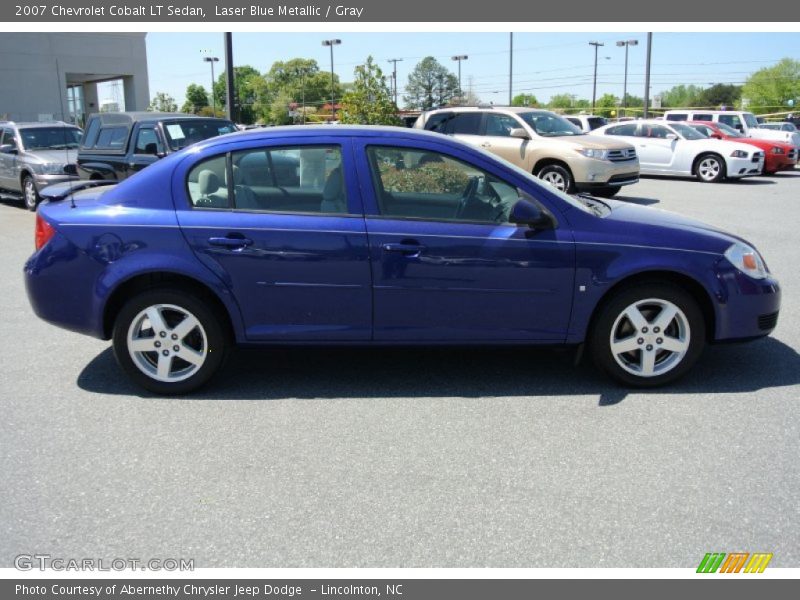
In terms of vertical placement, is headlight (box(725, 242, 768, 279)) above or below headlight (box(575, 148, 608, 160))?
below

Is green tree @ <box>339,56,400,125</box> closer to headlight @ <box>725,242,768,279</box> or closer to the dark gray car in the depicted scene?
the dark gray car

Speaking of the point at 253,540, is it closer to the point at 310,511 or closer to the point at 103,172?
the point at 310,511

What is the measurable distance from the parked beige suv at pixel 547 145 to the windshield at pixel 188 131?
513 centimetres

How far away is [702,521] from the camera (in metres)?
3.25

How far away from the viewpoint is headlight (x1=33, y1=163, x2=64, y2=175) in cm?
1351

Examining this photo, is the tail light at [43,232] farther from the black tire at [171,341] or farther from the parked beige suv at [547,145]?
the parked beige suv at [547,145]

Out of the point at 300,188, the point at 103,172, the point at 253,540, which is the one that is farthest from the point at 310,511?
the point at 103,172

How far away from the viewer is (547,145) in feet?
47.7

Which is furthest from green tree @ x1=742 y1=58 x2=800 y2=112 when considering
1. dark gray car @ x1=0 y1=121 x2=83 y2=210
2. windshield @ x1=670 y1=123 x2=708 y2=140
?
dark gray car @ x1=0 y1=121 x2=83 y2=210

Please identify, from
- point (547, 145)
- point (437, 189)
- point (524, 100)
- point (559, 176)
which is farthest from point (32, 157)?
point (524, 100)

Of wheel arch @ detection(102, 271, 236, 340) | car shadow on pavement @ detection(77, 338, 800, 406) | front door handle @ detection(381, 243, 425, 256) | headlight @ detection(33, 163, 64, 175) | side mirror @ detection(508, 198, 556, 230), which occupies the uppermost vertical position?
side mirror @ detection(508, 198, 556, 230)

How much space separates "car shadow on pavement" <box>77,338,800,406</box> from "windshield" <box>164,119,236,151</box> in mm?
6839

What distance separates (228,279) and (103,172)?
8.72 m

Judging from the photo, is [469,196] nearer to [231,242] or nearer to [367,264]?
[367,264]
